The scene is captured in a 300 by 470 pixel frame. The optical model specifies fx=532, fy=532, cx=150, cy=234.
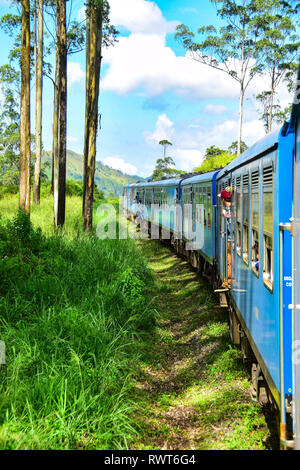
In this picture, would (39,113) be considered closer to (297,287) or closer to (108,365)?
(108,365)

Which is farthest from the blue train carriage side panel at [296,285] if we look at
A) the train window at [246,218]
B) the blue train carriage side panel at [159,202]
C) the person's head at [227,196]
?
the blue train carriage side panel at [159,202]

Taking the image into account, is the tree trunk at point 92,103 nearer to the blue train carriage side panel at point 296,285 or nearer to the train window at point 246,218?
the train window at point 246,218

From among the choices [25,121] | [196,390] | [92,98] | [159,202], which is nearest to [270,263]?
[196,390]

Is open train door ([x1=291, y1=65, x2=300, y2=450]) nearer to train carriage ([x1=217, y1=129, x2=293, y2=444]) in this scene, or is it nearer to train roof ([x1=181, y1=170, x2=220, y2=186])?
train carriage ([x1=217, y1=129, x2=293, y2=444])

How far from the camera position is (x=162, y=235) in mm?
24375

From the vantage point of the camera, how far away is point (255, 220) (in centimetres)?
535

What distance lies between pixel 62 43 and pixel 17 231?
7.62 metres

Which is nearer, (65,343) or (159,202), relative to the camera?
(65,343)

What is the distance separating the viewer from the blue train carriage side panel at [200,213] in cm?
1221

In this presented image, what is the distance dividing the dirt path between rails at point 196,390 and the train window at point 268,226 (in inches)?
65.8

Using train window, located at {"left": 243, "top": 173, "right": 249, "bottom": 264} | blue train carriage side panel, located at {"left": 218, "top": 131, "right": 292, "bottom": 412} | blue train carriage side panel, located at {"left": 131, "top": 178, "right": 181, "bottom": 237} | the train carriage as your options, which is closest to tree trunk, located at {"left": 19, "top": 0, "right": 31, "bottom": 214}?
blue train carriage side panel, located at {"left": 131, "top": 178, "right": 181, "bottom": 237}

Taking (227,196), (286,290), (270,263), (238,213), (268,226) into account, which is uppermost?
(227,196)

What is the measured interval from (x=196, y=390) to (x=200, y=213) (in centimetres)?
785

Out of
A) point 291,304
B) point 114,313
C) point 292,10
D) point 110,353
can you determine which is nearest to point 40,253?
point 114,313
